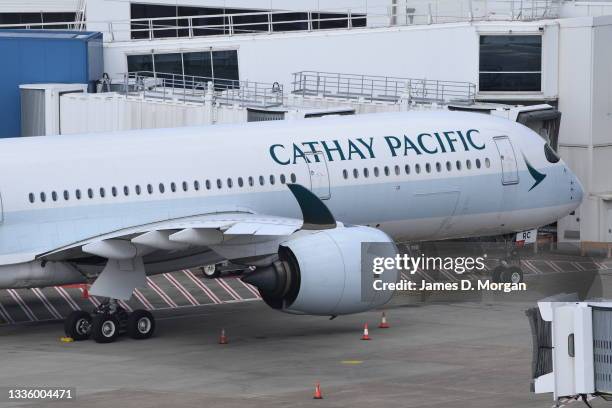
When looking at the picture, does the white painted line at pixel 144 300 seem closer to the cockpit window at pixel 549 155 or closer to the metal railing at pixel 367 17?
the cockpit window at pixel 549 155

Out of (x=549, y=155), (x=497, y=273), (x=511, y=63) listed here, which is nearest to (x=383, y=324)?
(x=497, y=273)

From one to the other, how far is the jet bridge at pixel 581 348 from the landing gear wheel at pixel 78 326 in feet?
48.3

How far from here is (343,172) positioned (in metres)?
37.6

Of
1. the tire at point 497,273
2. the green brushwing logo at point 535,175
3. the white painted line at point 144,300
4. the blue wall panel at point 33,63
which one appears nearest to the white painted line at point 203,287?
the white painted line at point 144,300

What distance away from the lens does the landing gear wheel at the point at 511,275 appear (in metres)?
43.2

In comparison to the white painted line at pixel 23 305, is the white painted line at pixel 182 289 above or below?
below

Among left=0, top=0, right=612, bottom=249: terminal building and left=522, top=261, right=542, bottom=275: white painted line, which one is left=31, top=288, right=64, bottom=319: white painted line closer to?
left=0, top=0, right=612, bottom=249: terminal building

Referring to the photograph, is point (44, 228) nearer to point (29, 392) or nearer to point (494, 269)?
point (29, 392)

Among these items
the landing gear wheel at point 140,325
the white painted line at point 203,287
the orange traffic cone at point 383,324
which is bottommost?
the white painted line at point 203,287

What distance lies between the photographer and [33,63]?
54906 millimetres

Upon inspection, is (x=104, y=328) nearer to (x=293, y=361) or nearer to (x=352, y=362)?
(x=293, y=361)

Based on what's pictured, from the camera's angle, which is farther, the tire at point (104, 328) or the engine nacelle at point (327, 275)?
the tire at point (104, 328)

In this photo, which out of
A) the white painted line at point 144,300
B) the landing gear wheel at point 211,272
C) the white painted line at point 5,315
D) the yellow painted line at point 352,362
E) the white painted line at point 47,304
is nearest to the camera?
the yellow painted line at point 352,362

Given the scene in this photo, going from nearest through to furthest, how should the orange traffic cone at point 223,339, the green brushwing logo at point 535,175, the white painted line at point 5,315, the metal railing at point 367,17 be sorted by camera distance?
the orange traffic cone at point 223,339
the white painted line at point 5,315
the green brushwing logo at point 535,175
the metal railing at point 367,17
